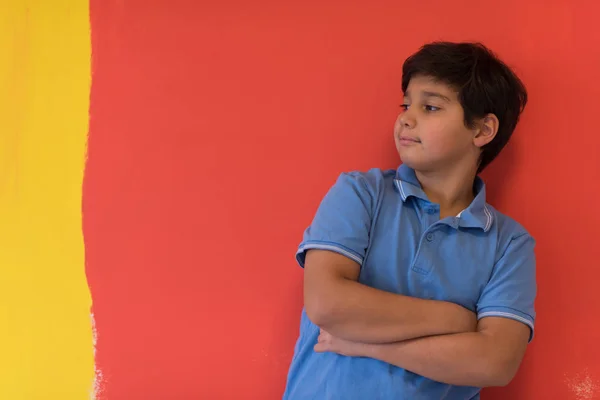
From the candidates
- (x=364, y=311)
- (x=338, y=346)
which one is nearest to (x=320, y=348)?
(x=338, y=346)

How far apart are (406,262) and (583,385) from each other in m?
0.62

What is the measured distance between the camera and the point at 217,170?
4.37 feet

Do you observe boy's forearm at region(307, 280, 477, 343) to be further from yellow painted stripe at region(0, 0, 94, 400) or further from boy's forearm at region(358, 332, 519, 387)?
yellow painted stripe at region(0, 0, 94, 400)

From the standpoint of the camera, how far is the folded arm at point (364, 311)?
0.95m

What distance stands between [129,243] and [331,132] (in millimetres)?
567

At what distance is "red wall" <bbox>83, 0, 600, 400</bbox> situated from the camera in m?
1.31

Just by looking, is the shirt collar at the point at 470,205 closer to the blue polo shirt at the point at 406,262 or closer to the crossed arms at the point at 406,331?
the blue polo shirt at the point at 406,262

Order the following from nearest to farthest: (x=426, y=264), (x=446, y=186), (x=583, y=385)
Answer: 1. (x=426, y=264)
2. (x=446, y=186)
3. (x=583, y=385)

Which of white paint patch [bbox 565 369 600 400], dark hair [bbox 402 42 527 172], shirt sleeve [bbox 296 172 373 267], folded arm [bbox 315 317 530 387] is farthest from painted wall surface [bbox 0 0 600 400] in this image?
folded arm [bbox 315 317 530 387]

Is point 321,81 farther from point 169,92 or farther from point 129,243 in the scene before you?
point 129,243

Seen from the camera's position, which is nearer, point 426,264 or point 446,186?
point 426,264

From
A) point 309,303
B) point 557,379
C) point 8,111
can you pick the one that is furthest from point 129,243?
point 557,379

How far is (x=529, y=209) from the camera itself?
1326 millimetres

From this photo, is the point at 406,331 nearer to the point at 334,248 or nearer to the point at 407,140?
the point at 334,248
